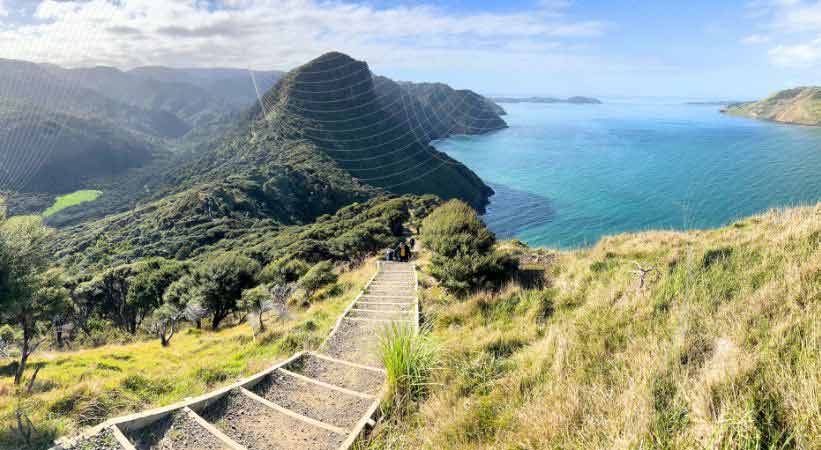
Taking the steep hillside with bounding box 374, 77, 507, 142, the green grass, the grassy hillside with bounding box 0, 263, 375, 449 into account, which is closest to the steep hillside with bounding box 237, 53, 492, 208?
the steep hillside with bounding box 374, 77, 507, 142

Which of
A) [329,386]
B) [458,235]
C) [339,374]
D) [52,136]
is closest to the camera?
[329,386]

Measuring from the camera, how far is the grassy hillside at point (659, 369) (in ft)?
7.18

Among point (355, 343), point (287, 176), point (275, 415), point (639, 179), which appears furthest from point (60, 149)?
point (639, 179)

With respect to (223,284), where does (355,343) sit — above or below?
above

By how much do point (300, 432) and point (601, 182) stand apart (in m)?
86.3

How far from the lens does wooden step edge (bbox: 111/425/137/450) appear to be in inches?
141

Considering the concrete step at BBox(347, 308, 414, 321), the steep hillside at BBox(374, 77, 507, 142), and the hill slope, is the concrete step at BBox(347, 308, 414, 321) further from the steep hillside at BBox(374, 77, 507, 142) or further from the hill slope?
the steep hillside at BBox(374, 77, 507, 142)

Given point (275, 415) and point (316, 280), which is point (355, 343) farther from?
point (316, 280)

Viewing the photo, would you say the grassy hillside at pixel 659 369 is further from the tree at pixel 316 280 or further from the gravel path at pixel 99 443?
the tree at pixel 316 280

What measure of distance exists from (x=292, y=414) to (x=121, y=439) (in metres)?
1.66

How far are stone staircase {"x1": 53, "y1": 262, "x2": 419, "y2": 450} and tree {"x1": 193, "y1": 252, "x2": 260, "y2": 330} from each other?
1691 cm

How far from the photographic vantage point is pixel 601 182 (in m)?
78.6

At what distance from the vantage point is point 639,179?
77188 mm

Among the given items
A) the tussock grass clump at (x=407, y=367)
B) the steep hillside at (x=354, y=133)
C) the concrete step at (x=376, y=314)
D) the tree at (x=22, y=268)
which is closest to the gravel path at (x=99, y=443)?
the tussock grass clump at (x=407, y=367)
